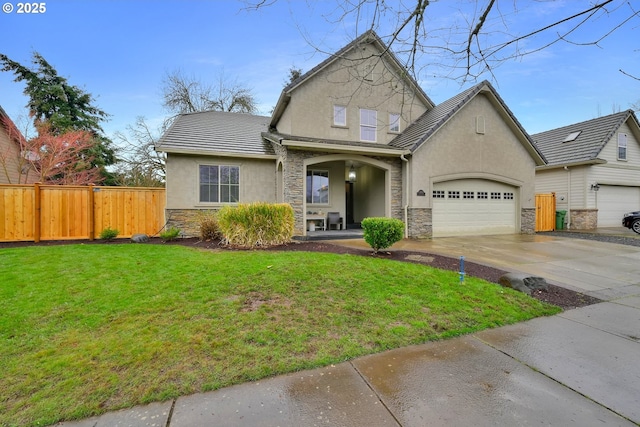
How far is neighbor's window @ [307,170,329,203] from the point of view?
13008mm

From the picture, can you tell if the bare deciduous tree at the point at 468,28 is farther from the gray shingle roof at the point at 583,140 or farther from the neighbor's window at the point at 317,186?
the gray shingle roof at the point at 583,140

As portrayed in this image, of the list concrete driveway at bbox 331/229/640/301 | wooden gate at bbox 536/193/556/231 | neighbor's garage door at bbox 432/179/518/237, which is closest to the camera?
concrete driveway at bbox 331/229/640/301

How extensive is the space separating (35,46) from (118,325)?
24184 mm

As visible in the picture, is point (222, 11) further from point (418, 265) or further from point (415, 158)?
point (415, 158)

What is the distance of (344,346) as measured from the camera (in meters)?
3.17

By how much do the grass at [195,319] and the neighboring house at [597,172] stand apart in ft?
51.9

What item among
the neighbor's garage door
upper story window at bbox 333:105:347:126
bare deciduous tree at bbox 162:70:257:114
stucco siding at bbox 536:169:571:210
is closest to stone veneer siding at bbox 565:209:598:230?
stucco siding at bbox 536:169:571:210

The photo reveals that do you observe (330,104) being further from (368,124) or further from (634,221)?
(634,221)

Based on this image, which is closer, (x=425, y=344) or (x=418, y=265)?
(x=425, y=344)

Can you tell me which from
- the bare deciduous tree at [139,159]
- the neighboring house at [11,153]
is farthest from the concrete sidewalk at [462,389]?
the bare deciduous tree at [139,159]

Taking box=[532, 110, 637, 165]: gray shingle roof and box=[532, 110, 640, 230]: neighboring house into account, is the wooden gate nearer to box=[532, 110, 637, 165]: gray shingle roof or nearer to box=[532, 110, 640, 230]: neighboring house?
box=[532, 110, 640, 230]: neighboring house

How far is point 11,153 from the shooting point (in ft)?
47.9

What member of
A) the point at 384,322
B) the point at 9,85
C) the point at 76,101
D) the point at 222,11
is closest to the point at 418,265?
the point at 384,322

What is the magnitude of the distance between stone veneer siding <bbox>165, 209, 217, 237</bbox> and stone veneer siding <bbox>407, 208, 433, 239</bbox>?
8.09 m
